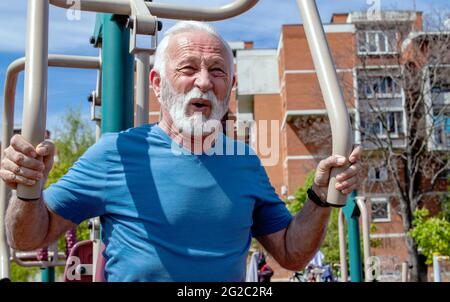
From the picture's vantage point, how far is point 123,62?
216 cm

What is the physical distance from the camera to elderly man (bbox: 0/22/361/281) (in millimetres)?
1178

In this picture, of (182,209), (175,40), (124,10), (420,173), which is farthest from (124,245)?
(420,173)

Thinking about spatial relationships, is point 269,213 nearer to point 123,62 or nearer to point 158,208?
point 158,208

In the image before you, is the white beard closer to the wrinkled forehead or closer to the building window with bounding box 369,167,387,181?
the wrinkled forehead

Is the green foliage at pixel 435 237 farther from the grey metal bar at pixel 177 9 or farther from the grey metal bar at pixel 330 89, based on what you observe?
the grey metal bar at pixel 330 89

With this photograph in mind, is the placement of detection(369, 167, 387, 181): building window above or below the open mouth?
above

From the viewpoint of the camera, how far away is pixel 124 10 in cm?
180

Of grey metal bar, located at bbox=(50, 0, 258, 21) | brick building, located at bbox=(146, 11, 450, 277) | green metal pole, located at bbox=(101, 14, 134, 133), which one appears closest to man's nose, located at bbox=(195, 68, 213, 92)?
grey metal bar, located at bbox=(50, 0, 258, 21)

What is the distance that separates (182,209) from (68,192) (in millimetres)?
227

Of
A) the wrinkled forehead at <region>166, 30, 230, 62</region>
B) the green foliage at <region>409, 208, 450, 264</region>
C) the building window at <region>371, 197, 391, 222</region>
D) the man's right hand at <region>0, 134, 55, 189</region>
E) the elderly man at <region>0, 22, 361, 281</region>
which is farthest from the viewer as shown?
the building window at <region>371, 197, 391, 222</region>

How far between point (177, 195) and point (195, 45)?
318 millimetres

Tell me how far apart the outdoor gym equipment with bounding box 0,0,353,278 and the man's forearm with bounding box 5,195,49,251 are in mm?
54

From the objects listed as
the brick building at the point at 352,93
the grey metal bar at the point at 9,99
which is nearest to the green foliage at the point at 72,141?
the brick building at the point at 352,93

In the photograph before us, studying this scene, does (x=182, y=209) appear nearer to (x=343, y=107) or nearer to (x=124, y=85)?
(x=343, y=107)
